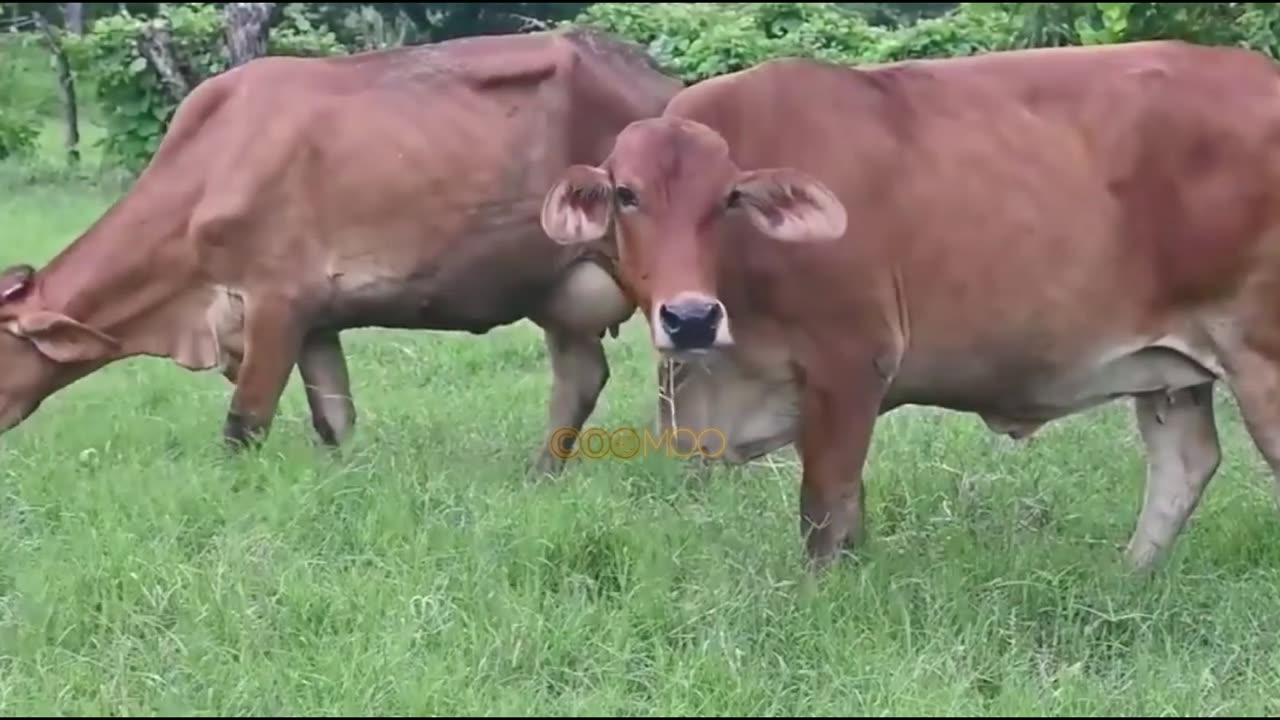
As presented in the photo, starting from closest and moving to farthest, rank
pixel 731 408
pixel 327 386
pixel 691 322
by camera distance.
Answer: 1. pixel 691 322
2. pixel 731 408
3. pixel 327 386

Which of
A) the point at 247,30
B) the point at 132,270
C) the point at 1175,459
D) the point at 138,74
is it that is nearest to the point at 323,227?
the point at 132,270

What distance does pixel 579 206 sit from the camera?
4.24 meters

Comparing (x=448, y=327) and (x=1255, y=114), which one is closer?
(x=1255, y=114)

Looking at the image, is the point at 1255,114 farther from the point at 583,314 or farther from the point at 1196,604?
the point at 583,314

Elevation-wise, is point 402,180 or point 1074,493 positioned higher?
point 402,180

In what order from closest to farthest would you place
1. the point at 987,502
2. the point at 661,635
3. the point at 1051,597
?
the point at 661,635, the point at 1051,597, the point at 987,502

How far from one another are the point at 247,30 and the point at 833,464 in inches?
369

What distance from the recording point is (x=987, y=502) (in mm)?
5398

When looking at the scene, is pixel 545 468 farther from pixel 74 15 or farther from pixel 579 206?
pixel 74 15

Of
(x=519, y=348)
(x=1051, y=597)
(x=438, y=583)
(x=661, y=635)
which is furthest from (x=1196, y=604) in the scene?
(x=519, y=348)

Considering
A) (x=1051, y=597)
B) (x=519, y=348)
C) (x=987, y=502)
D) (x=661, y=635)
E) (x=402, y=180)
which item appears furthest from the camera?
(x=519, y=348)

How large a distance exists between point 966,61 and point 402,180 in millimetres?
1991

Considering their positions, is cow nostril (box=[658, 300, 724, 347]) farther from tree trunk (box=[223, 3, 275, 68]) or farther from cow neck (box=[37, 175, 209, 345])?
tree trunk (box=[223, 3, 275, 68])

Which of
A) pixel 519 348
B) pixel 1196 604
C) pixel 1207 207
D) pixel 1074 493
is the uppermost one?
pixel 1207 207
